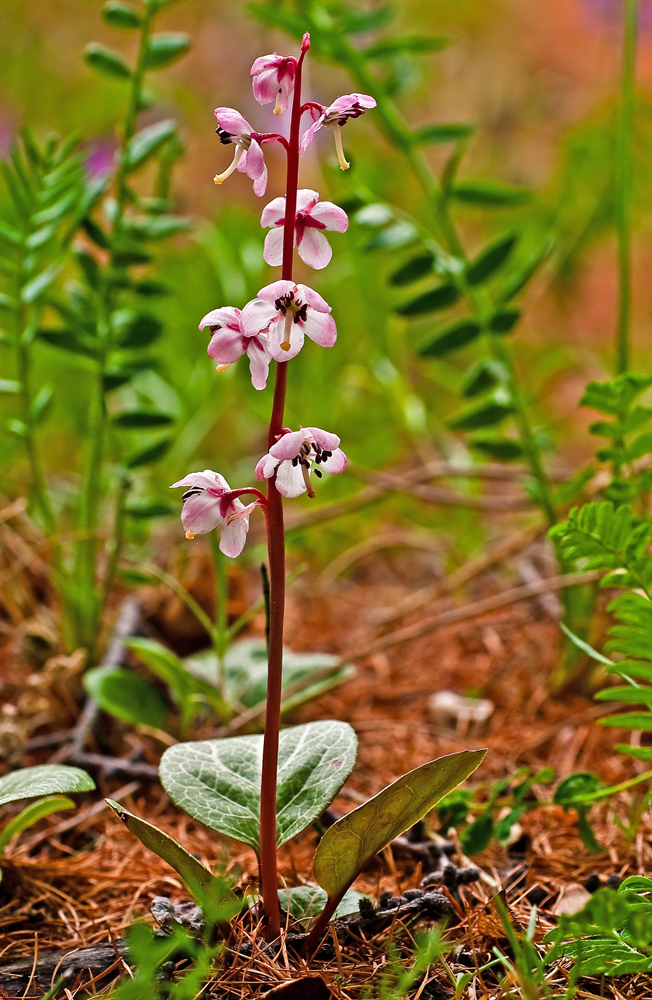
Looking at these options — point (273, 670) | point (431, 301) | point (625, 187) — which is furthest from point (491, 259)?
point (273, 670)

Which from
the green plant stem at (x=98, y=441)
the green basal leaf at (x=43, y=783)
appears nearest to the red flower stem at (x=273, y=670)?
the green basal leaf at (x=43, y=783)

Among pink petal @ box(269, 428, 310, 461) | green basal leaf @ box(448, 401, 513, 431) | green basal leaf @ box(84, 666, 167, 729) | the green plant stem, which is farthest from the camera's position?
green basal leaf @ box(448, 401, 513, 431)

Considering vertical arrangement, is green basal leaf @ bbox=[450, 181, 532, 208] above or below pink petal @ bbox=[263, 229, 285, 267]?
above

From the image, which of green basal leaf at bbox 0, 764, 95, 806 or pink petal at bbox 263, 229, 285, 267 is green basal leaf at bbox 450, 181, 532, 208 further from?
green basal leaf at bbox 0, 764, 95, 806

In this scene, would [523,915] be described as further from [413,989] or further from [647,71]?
[647,71]

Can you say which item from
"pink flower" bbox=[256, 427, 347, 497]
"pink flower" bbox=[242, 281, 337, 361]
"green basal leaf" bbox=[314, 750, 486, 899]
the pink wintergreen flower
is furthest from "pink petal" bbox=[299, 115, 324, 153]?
"green basal leaf" bbox=[314, 750, 486, 899]

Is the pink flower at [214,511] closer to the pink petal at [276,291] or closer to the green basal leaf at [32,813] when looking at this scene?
the pink petal at [276,291]
